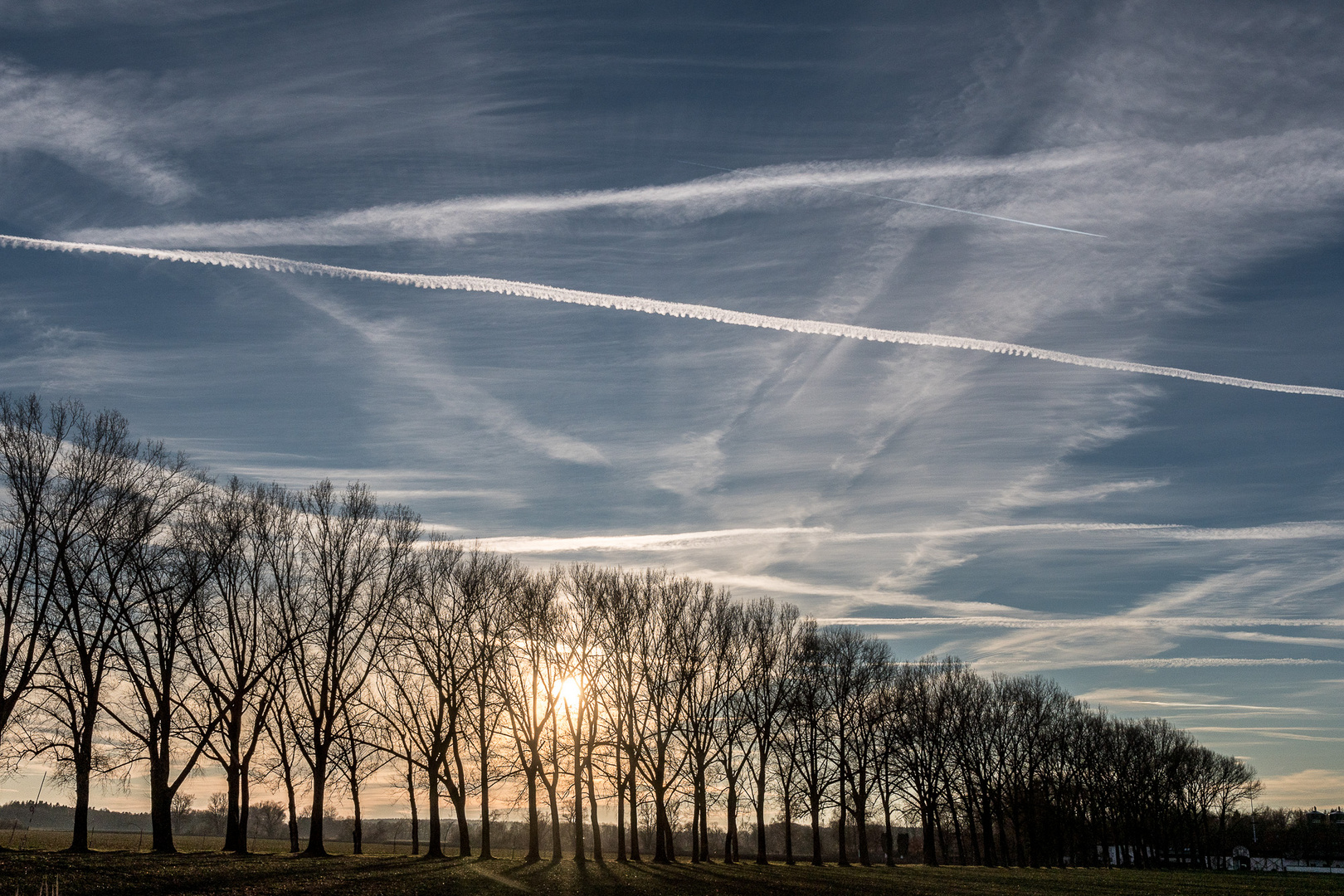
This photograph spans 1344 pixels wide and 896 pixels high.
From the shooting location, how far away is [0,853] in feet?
111

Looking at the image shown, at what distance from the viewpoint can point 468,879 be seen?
35969 mm

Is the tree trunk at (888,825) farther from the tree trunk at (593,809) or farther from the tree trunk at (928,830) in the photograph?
the tree trunk at (593,809)

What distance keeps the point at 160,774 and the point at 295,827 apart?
17.0m

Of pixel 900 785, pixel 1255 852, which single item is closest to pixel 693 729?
pixel 900 785

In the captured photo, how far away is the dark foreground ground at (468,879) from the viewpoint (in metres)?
27.6

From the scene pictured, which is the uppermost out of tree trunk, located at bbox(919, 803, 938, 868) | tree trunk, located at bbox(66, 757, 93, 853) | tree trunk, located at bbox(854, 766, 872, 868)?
tree trunk, located at bbox(66, 757, 93, 853)

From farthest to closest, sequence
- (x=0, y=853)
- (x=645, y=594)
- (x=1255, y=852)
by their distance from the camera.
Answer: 1. (x=1255, y=852)
2. (x=645, y=594)
3. (x=0, y=853)

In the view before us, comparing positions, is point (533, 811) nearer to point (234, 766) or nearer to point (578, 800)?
point (578, 800)

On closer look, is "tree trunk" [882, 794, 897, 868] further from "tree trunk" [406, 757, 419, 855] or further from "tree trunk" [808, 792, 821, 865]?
"tree trunk" [406, 757, 419, 855]

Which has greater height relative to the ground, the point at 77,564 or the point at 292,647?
the point at 77,564

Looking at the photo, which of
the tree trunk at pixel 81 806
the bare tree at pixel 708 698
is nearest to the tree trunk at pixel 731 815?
the bare tree at pixel 708 698

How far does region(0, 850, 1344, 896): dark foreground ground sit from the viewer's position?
27.6 metres

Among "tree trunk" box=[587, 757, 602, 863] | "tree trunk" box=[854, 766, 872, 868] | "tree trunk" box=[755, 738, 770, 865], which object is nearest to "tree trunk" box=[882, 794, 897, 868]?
"tree trunk" box=[854, 766, 872, 868]

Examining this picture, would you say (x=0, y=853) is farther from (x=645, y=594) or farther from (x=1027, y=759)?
(x=1027, y=759)
